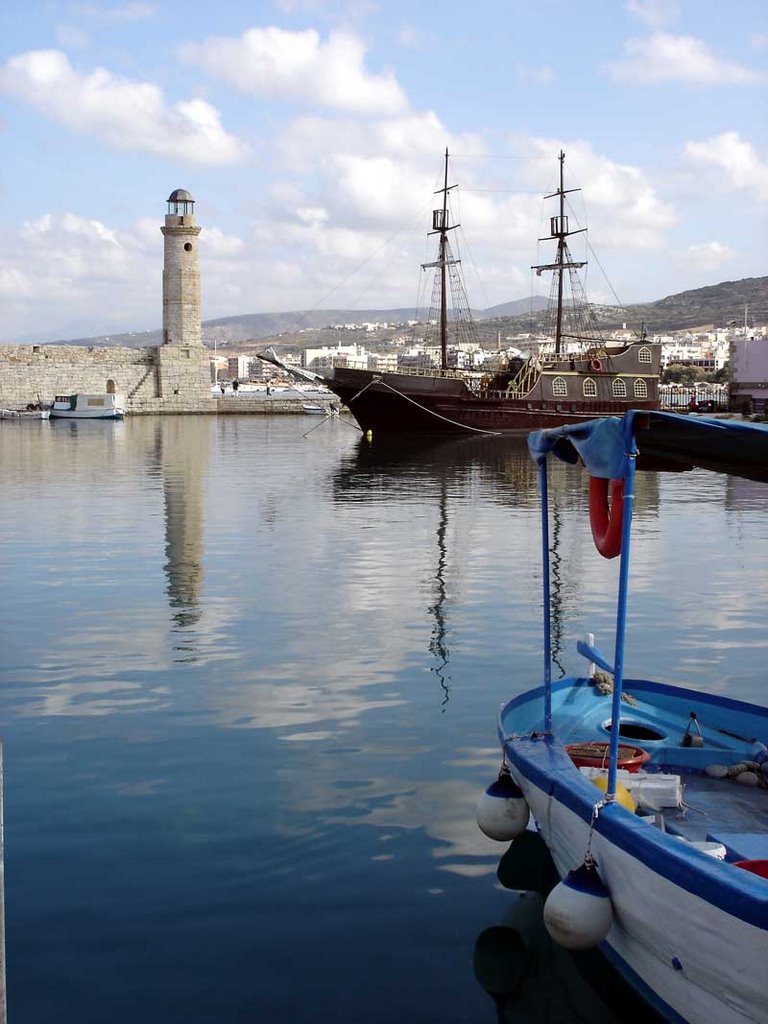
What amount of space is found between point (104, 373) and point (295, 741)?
61.1 metres

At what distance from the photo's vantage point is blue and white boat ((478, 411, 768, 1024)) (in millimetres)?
4168

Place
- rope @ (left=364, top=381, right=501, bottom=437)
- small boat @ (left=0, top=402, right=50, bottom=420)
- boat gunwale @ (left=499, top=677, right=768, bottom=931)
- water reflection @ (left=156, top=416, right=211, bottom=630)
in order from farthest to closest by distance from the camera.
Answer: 1. small boat @ (left=0, top=402, right=50, bottom=420)
2. rope @ (left=364, top=381, right=501, bottom=437)
3. water reflection @ (left=156, top=416, right=211, bottom=630)
4. boat gunwale @ (left=499, top=677, right=768, bottom=931)

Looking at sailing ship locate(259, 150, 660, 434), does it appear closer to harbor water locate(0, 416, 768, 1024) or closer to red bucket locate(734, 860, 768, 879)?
harbor water locate(0, 416, 768, 1024)

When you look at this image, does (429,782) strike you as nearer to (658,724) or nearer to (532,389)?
(658,724)

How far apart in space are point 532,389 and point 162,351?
2746cm

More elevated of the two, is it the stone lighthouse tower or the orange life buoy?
the stone lighthouse tower

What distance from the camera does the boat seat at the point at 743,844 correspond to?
5.03 metres

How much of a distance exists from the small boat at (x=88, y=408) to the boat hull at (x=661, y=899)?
59.0 metres

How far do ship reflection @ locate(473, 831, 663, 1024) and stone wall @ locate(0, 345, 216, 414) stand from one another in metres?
62.1

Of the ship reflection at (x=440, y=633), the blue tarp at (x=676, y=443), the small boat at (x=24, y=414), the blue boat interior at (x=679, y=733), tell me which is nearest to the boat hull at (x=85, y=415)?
the small boat at (x=24, y=414)

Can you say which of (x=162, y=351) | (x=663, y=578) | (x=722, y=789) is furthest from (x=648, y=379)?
(x=722, y=789)

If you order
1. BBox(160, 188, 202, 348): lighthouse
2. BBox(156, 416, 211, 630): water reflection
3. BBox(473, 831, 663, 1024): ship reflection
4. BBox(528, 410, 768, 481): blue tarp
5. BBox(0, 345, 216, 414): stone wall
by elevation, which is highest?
BBox(160, 188, 202, 348): lighthouse

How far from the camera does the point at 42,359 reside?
2574 inches

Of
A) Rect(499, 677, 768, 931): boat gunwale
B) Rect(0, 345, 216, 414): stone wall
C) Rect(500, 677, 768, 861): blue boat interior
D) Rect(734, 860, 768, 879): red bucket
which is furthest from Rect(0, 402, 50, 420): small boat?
Rect(734, 860, 768, 879): red bucket
